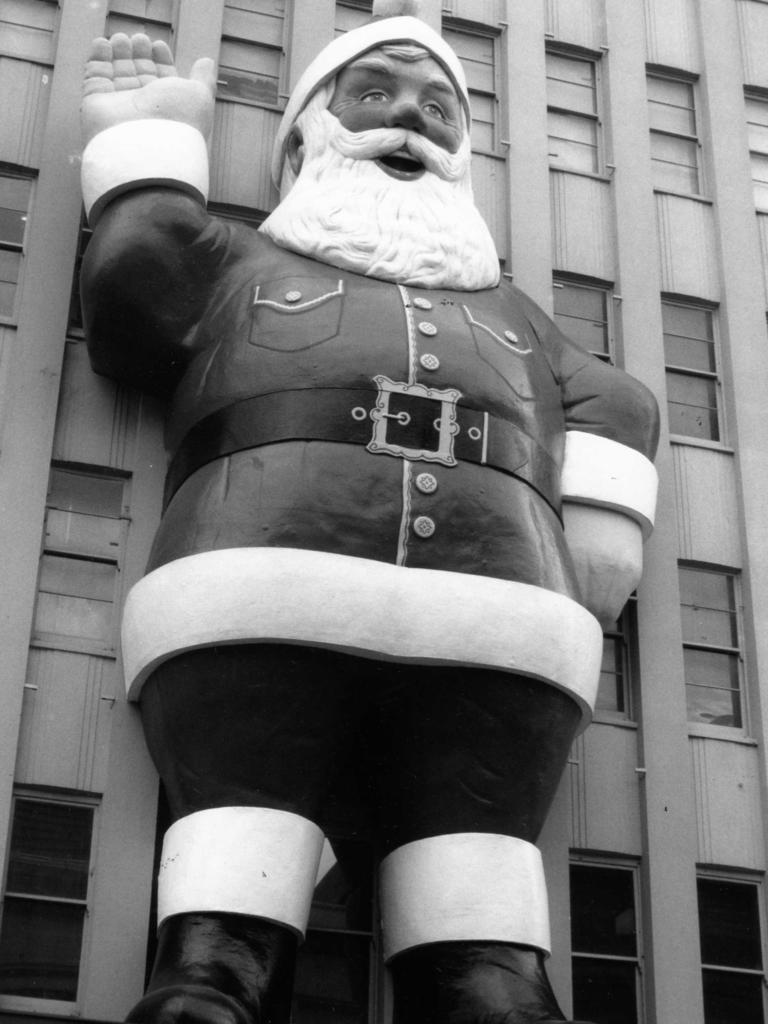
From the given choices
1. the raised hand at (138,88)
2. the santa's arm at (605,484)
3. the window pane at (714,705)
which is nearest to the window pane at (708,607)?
the window pane at (714,705)

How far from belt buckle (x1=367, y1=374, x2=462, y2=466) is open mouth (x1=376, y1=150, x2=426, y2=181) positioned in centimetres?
140

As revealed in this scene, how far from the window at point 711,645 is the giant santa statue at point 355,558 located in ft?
3.88

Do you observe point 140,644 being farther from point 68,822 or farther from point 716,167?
point 716,167

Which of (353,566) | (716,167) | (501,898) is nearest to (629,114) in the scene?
(716,167)

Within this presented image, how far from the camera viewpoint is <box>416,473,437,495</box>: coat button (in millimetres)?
6703

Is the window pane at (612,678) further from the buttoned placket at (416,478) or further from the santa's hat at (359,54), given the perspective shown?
the santa's hat at (359,54)

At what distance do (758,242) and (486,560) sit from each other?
→ 14.4ft

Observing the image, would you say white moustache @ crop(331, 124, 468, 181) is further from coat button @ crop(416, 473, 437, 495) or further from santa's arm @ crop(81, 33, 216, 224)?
coat button @ crop(416, 473, 437, 495)

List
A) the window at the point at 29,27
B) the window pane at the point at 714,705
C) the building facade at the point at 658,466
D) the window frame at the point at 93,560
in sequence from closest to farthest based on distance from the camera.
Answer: the building facade at the point at 658,466, the window frame at the point at 93,560, the window pane at the point at 714,705, the window at the point at 29,27

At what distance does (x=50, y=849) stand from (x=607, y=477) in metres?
3.03

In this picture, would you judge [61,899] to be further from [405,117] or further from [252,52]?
[252,52]

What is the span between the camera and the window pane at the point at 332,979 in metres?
7.10

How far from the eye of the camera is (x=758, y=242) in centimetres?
1015

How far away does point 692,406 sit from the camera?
9508 millimetres
